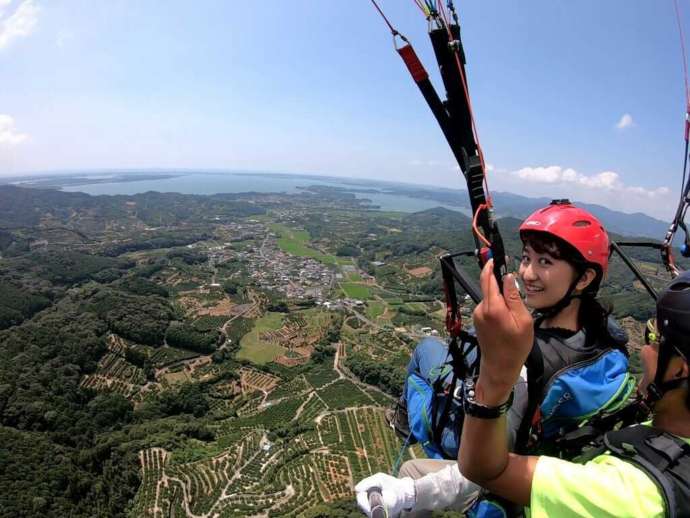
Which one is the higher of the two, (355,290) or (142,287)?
(142,287)

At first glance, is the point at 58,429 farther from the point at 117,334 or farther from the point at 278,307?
the point at 278,307

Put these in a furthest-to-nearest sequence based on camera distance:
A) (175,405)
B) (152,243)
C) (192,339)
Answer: (152,243)
(192,339)
(175,405)

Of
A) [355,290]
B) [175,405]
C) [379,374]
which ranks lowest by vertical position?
[175,405]

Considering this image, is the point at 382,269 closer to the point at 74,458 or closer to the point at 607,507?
the point at 74,458

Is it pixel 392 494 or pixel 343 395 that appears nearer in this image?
pixel 392 494

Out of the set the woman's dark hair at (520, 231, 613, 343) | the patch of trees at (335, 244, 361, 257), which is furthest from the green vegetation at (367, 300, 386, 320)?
the woman's dark hair at (520, 231, 613, 343)

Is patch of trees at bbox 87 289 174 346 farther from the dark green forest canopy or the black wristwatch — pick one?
the black wristwatch

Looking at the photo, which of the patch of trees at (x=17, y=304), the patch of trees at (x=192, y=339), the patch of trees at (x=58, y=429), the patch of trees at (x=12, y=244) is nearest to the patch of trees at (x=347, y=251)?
the patch of trees at (x=192, y=339)

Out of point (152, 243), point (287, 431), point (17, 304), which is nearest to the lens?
point (287, 431)

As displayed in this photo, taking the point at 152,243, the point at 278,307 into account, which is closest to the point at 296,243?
the point at 152,243
